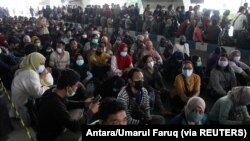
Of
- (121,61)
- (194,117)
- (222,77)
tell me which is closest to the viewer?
(194,117)

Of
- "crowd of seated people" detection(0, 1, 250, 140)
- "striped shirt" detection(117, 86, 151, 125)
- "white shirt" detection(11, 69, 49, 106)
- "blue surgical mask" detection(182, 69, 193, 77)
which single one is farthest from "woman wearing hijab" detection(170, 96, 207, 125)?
"white shirt" detection(11, 69, 49, 106)

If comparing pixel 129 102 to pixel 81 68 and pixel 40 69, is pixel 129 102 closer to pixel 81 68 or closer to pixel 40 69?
pixel 40 69

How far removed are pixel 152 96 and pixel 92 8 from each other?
15086 millimetres

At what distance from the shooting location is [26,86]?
15.1 ft

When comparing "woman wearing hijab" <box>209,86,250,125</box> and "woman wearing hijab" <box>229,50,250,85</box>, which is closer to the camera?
"woman wearing hijab" <box>209,86,250,125</box>

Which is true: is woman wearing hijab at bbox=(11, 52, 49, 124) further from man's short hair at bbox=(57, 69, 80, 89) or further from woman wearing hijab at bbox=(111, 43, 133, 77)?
woman wearing hijab at bbox=(111, 43, 133, 77)

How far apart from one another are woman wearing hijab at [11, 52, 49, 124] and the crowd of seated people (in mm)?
14

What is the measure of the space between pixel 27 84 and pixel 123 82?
5.14 ft

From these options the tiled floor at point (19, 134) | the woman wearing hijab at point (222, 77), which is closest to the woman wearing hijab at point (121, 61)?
the woman wearing hijab at point (222, 77)

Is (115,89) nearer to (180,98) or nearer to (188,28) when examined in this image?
(180,98)

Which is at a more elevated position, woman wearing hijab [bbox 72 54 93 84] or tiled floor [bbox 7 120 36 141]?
woman wearing hijab [bbox 72 54 93 84]

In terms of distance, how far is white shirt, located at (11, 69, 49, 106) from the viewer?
14.9ft

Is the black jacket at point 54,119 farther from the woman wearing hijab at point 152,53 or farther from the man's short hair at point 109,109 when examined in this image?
the woman wearing hijab at point 152,53

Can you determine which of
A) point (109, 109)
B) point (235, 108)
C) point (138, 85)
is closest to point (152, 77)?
point (138, 85)
